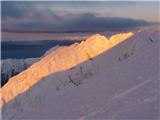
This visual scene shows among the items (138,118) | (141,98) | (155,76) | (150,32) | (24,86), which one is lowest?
(138,118)

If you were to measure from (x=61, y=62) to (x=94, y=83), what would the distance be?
256 cm

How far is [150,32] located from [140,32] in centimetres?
59

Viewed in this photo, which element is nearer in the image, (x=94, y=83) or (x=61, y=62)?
(x=94, y=83)

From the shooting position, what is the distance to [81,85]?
1474cm

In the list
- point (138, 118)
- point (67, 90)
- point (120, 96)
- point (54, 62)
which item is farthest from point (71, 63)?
point (138, 118)

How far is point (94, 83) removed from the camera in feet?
47.2

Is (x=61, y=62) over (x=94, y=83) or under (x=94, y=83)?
over

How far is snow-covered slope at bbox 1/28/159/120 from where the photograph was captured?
12.5 m

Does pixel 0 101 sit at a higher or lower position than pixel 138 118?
higher

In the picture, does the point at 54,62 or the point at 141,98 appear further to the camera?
the point at 54,62

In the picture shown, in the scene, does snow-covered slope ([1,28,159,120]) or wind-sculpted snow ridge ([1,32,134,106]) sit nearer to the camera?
snow-covered slope ([1,28,159,120])

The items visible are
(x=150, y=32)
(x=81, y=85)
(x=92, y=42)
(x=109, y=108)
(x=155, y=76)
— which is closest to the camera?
(x=109, y=108)

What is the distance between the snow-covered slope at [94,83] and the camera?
40.9 feet

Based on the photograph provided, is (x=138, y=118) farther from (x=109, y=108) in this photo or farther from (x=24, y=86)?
(x=24, y=86)
